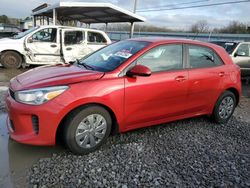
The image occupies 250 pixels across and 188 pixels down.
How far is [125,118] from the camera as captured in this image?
12.3 ft

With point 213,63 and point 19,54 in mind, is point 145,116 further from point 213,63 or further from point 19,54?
point 19,54

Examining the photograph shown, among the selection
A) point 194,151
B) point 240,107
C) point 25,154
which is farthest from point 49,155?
point 240,107

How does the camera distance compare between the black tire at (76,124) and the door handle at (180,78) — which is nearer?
the black tire at (76,124)

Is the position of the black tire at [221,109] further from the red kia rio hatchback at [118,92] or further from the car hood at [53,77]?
the car hood at [53,77]

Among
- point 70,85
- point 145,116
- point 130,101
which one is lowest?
point 145,116

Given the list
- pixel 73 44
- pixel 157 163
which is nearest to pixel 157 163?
pixel 157 163

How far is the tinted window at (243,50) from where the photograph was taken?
1006 centimetres

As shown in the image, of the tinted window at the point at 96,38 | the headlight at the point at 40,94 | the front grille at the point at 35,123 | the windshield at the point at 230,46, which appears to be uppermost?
the tinted window at the point at 96,38

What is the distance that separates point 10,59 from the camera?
984cm

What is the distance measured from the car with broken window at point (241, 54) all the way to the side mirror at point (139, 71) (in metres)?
7.41

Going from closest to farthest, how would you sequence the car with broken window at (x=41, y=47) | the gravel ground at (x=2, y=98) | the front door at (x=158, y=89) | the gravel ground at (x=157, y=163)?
the gravel ground at (x=157, y=163) → the front door at (x=158, y=89) → the gravel ground at (x=2, y=98) → the car with broken window at (x=41, y=47)

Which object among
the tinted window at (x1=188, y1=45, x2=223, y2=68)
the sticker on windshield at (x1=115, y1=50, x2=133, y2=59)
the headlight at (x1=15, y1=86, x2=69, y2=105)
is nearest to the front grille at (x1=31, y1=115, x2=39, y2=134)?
the headlight at (x1=15, y1=86, x2=69, y2=105)

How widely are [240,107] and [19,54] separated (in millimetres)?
7970

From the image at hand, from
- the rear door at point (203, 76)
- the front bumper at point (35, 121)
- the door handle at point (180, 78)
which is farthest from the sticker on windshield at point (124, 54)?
the front bumper at point (35, 121)
